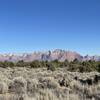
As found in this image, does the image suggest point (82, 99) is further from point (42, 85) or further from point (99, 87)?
point (42, 85)

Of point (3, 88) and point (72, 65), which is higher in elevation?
point (72, 65)

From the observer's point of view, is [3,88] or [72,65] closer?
[3,88]

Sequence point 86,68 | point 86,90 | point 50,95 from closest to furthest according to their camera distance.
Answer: point 50,95
point 86,90
point 86,68

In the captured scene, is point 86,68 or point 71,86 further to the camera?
point 86,68

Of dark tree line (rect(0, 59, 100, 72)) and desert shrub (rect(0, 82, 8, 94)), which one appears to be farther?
dark tree line (rect(0, 59, 100, 72))

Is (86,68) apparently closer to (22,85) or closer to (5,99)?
(22,85)

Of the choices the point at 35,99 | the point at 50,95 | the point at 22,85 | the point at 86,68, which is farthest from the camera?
the point at 86,68

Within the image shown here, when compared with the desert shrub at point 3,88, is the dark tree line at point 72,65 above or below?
above

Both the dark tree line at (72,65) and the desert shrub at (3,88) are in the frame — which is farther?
the dark tree line at (72,65)

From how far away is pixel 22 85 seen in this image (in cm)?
1553

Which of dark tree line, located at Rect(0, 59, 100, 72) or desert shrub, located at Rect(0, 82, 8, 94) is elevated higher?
dark tree line, located at Rect(0, 59, 100, 72)

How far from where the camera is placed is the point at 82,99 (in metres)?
11.2

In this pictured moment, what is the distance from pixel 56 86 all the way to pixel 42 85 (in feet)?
3.04

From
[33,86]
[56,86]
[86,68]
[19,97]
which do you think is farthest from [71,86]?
[86,68]
